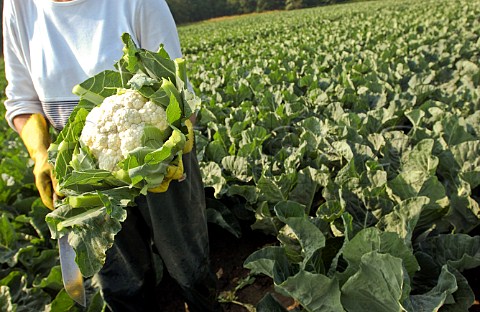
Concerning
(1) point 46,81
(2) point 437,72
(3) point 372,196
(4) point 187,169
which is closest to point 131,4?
(1) point 46,81

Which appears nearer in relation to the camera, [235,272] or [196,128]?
[235,272]

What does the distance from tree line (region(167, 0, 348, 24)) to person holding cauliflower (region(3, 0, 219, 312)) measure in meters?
46.9

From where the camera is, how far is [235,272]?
2617 millimetres

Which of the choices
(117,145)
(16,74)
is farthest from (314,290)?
(16,74)

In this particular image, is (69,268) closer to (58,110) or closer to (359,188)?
→ (58,110)

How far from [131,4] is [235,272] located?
1804mm

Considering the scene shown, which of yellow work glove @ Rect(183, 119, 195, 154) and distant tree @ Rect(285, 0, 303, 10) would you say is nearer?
yellow work glove @ Rect(183, 119, 195, 154)

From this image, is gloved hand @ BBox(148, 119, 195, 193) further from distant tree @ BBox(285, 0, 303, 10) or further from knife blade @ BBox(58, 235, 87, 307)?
distant tree @ BBox(285, 0, 303, 10)

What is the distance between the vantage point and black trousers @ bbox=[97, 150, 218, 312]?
66.6 inches

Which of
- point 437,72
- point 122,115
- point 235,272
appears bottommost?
point 235,272

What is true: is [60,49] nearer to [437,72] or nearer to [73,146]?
[73,146]

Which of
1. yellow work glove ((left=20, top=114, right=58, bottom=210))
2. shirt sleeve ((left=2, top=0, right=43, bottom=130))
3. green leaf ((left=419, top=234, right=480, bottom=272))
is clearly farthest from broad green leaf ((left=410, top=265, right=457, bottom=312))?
shirt sleeve ((left=2, top=0, right=43, bottom=130))

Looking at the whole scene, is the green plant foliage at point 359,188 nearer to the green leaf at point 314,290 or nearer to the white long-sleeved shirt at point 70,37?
the green leaf at point 314,290

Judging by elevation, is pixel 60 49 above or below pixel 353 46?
above
